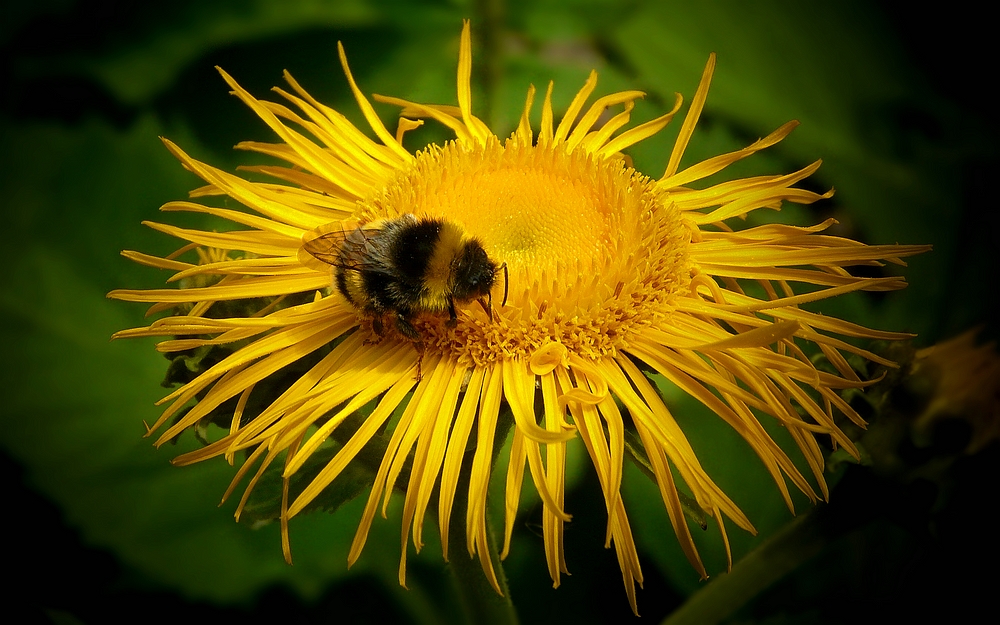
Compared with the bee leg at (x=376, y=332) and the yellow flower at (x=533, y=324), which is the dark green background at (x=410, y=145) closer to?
the yellow flower at (x=533, y=324)

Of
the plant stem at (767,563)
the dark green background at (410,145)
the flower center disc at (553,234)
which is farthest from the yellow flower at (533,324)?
the dark green background at (410,145)

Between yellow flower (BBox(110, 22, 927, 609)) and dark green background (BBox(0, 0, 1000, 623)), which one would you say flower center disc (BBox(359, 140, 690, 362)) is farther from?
dark green background (BBox(0, 0, 1000, 623))

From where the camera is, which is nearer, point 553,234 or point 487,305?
point 487,305

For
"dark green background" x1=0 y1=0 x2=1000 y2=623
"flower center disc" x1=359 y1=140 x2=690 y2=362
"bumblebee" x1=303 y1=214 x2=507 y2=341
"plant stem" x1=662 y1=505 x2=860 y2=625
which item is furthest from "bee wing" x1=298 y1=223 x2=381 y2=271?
"plant stem" x1=662 y1=505 x2=860 y2=625

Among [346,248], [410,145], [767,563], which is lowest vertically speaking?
[767,563]

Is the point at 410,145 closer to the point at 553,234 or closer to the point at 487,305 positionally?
the point at 553,234

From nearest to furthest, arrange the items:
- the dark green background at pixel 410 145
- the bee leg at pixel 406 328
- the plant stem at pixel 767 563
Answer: the bee leg at pixel 406 328 → the plant stem at pixel 767 563 → the dark green background at pixel 410 145

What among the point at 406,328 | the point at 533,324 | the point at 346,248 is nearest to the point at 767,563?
the point at 533,324
